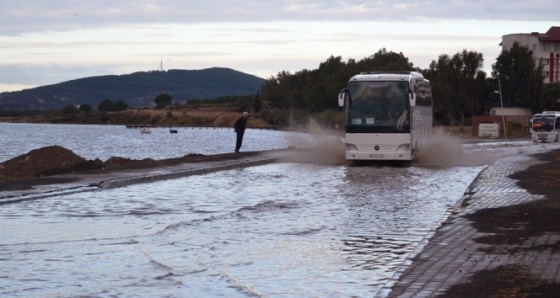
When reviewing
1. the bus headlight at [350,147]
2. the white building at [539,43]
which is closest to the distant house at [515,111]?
the white building at [539,43]

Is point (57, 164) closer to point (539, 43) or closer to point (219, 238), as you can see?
point (219, 238)

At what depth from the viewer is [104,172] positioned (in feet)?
92.3

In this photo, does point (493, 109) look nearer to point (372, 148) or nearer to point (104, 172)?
point (372, 148)

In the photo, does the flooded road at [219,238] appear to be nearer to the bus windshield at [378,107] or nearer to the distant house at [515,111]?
the bus windshield at [378,107]

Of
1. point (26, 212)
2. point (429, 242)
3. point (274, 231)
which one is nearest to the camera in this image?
point (429, 242)

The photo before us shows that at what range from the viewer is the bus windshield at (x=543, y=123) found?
→ 71812mm

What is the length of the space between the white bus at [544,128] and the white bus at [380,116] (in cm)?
3878

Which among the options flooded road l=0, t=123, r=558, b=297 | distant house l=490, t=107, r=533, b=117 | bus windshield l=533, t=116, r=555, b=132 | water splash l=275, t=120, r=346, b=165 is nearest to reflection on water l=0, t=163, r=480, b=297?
flooded road l=0, t=123, r=558, b=297

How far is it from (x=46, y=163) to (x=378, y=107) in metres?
Result: 11.8

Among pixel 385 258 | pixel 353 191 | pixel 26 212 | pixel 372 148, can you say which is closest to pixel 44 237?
pixel 26 212

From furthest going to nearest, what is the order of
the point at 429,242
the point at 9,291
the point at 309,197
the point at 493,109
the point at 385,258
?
the point at 493,109, the point at 309,197, the point at 429,242, the point at 385,258, the point at 9,291

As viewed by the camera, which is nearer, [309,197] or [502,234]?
[502,234]

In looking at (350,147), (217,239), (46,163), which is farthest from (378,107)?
(217,239)

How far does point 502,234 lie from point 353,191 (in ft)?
29.9
